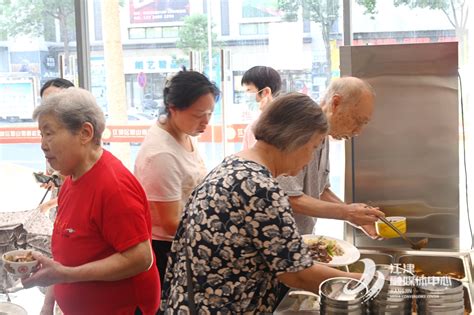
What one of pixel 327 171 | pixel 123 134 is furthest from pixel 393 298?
pixel 123 134

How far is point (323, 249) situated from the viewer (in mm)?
2209

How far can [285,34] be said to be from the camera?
4.54 meters

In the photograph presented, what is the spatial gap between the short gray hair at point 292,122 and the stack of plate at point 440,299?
18.6 inches

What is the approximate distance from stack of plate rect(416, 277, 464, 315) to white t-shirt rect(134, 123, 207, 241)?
1081 millimetres

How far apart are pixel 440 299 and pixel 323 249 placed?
2.51 feet

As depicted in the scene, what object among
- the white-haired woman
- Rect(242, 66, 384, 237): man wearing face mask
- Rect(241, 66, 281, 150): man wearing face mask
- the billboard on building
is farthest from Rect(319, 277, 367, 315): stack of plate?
the billboard on building

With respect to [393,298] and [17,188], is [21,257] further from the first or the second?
[17,188]

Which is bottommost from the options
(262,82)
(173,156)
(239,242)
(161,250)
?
(161,250)

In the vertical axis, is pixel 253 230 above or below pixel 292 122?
below

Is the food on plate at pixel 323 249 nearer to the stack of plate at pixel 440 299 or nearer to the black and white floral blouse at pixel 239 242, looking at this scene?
the black and white floral blouse at pixel 239 242

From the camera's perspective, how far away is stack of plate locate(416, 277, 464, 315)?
57.4 inches


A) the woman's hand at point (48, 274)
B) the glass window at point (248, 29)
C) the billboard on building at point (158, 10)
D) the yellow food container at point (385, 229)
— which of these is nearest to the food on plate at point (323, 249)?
the yellow food container at point (385, 229)

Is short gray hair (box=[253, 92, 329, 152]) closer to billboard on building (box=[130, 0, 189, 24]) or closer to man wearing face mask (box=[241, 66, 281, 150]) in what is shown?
man wearing face mask (box=[241, 66, 281, 150])

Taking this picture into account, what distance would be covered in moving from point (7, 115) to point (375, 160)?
10.9 feet
